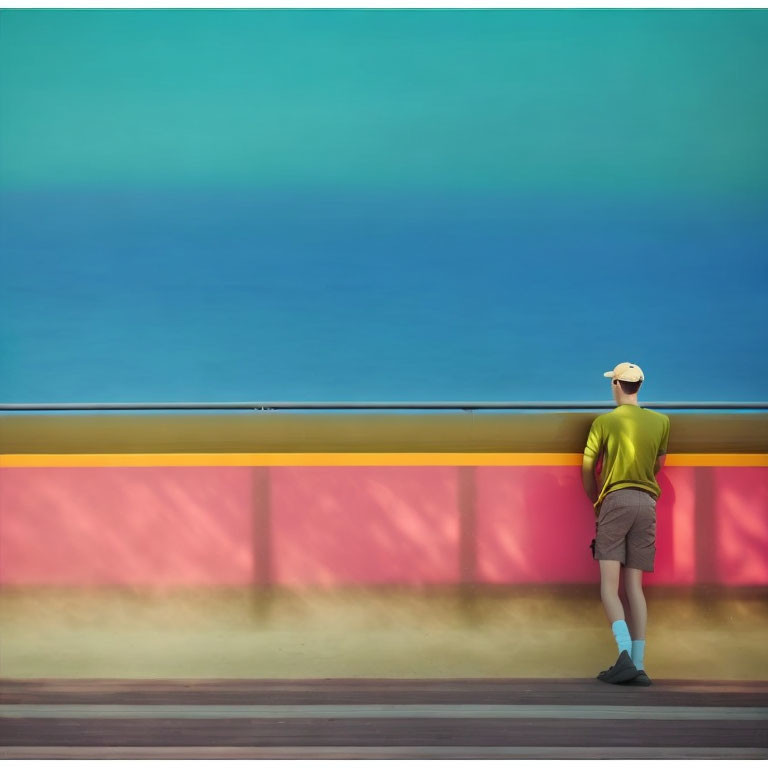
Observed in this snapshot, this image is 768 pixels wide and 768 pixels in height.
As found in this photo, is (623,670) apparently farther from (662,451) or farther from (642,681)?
(662,451)

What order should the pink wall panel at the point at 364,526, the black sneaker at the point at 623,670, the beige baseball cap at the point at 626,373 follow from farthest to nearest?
the pink wall panel at the point at 364,526, the beige baseball cap at the point at 626,373, the black sneaker at the point at 623,670

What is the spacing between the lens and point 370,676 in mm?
4656

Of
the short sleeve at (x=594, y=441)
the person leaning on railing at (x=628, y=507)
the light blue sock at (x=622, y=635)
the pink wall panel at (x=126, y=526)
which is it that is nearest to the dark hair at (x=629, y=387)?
the person leaning on railing at (x=628, y=507)

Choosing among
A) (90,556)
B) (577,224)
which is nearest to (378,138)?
(577,224)

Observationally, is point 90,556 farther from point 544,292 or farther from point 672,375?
point 672,375

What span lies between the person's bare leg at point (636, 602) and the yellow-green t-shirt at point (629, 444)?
16.0 inches

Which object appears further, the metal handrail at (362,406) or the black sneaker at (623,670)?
the metal handrail at (362,406)

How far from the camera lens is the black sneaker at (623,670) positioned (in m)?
4.49

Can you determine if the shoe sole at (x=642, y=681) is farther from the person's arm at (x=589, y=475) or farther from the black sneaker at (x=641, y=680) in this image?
the person's arm at (x=589, y=475)

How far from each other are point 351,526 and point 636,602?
1.50 metres

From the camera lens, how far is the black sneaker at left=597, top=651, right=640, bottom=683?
4.49 m

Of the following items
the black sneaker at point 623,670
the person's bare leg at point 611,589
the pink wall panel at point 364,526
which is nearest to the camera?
the black sneaker at point 623,670

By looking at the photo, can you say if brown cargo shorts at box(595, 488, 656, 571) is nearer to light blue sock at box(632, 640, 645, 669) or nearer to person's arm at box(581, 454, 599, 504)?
person's arm at box(581, 454, 599, 504)

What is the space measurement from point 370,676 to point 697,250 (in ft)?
9.29
